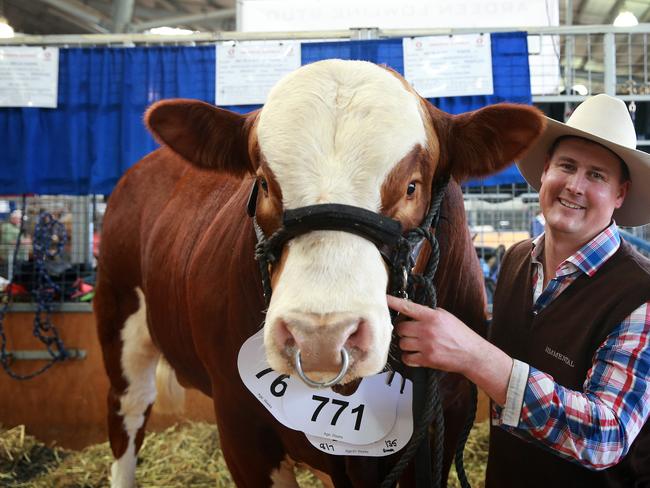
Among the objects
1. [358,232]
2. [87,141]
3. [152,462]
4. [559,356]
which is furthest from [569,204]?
[87,141]

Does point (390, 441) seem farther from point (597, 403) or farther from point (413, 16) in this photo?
point (413, 16)

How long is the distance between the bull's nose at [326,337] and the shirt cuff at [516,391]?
0.43 m

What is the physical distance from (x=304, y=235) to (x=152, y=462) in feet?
10.7

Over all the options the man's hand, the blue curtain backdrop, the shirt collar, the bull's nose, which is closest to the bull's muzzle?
the bull's nose

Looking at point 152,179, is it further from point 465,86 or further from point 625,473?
point 625,473

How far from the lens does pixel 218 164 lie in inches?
79.1

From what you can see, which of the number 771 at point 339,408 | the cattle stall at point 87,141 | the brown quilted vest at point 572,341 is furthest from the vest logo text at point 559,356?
the cattle stall at point 87,141

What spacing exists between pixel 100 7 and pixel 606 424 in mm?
12271

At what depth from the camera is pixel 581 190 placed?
6.03 ft

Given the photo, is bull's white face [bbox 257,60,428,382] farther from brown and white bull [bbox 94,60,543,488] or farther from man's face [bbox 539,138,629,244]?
man's face [bbox 539,138,629,244]

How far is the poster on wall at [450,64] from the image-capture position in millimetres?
4117

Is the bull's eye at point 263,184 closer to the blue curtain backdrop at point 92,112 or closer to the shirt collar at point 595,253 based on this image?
the shirt collar at point 595,253

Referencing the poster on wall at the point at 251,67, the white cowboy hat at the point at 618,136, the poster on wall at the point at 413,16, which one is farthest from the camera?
the poster on wall at the point at 413,16

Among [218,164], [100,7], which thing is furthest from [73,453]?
[100,7]
